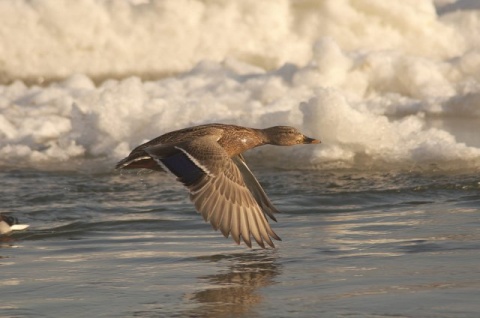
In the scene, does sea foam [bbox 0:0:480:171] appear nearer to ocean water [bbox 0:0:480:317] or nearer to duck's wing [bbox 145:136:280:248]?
ocean water [bbox 0:0:480:317]

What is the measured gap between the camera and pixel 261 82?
15500mm

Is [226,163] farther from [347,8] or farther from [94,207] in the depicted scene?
[347,8]

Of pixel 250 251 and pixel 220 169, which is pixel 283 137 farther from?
pixel 220 169

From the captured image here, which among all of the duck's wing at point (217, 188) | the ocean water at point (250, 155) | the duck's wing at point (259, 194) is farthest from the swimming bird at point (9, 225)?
the duck's wing at point (259, 194)

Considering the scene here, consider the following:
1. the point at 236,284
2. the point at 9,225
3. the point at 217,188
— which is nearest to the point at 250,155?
the point at 9,225

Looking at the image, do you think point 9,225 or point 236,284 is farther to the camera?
point 9,225

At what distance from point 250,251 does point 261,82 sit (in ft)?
24.8

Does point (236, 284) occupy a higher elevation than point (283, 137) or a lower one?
lower

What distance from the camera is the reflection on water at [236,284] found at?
20.7 ft

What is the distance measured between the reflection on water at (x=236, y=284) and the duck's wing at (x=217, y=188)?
20cm

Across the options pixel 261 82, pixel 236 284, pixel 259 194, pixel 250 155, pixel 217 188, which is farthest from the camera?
pixel 261 82

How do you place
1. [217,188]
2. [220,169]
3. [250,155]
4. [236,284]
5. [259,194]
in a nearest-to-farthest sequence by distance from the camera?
[236,284] < [217,188] < [220,169] < [259,194] < [250,155]

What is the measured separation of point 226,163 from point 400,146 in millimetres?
4417

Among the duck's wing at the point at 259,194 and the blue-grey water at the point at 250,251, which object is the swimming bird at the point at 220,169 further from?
the blue-grey water at the point at 250,251
